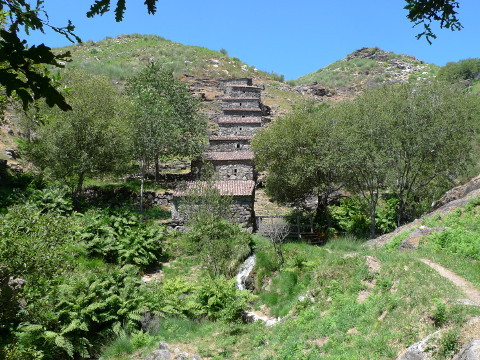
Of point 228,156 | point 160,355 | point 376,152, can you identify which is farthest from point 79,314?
point 228,156

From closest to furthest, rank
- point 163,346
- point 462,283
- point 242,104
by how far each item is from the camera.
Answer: point 462,283
point 163,346
point 242,104

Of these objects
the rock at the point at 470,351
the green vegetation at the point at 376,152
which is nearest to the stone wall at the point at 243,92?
the green vegetation at the point at 376,152

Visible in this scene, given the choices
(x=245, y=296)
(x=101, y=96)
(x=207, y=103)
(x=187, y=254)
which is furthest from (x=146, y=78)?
(x=245, y=296)

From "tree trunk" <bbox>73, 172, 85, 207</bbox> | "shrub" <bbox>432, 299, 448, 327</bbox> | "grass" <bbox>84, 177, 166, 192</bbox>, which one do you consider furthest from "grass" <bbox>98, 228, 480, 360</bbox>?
"grass" <bbox>84, 177, 166, 192</bbox>

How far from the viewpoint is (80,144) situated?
20.9 metres

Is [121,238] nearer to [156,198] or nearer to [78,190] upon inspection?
[78,190]

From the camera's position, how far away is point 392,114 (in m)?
19.2

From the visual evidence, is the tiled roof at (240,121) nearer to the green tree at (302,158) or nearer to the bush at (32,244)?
the green tree at (302,158)

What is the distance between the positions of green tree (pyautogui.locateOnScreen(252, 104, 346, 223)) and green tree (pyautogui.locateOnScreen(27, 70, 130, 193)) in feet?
27.1

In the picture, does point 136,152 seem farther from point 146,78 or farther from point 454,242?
point 454,242

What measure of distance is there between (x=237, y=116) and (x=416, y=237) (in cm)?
2841

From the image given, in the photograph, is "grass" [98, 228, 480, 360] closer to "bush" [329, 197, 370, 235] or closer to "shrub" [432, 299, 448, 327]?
"shrub" [432, 299, 448, 327]

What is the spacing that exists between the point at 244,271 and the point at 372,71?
69.4 m

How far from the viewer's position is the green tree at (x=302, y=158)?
20969mm
